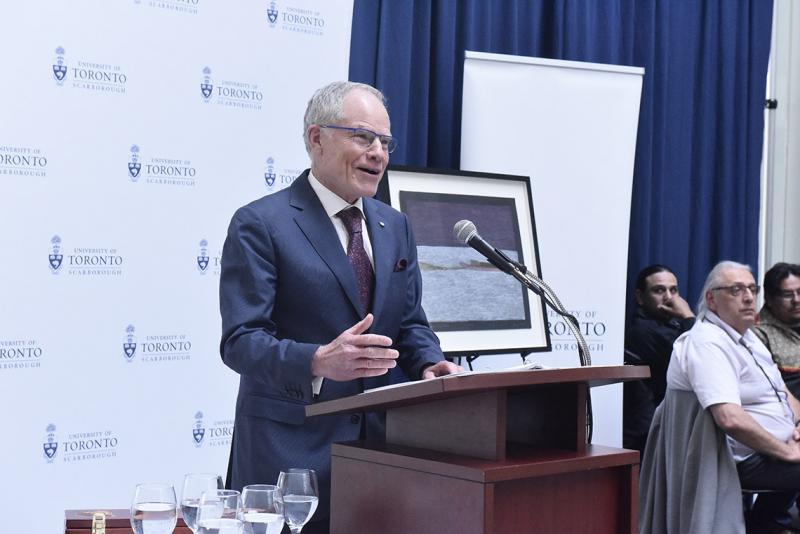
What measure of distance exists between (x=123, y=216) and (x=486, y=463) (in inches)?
104

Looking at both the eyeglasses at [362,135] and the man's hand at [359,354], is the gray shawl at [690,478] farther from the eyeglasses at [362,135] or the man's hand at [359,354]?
the man's hand at [359,354]

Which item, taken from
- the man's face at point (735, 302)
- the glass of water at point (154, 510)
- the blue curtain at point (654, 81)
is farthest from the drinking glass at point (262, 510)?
the blue curtain at point (654, 81)

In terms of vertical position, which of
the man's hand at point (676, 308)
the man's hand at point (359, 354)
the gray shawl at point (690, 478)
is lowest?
the gray shawl at point (690, 478)

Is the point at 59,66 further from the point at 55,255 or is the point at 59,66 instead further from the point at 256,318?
the point at 256,318

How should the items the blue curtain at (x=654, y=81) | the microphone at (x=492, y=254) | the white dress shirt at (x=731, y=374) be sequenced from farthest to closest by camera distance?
the blue curtain at (x=654, y=81) < the white dress shirt at (x=731, y=374) < the microphone at (x=492, y=254)

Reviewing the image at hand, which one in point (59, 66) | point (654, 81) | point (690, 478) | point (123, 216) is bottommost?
point (690, 478)

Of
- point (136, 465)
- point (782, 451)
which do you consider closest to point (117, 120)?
point (136, 465)

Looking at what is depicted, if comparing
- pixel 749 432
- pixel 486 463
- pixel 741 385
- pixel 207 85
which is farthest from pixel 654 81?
pixel 486 463

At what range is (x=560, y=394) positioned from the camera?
65.3 inches

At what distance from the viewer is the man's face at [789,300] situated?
5184 millimetres

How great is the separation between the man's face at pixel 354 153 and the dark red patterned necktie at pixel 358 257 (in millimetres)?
41

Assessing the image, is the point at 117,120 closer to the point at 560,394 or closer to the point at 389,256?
the point at 389,256

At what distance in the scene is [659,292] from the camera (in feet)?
17.3

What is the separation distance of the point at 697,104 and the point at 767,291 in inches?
50.4
